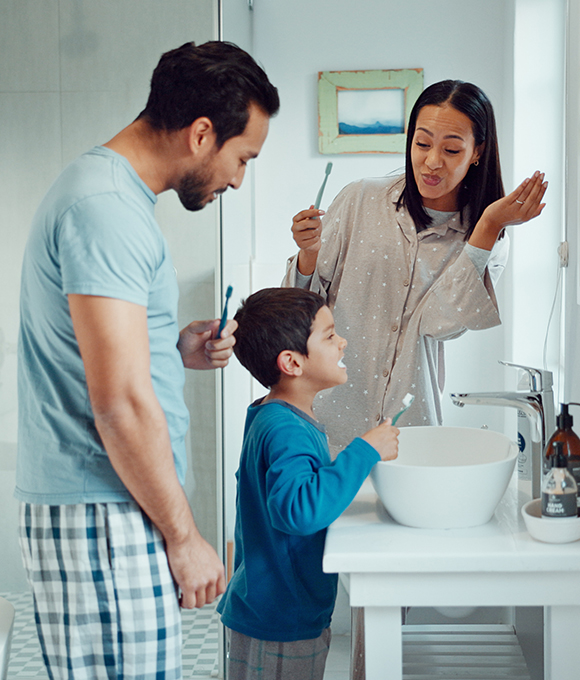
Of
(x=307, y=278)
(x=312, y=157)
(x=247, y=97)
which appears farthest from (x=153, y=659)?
(x=312, y=157)

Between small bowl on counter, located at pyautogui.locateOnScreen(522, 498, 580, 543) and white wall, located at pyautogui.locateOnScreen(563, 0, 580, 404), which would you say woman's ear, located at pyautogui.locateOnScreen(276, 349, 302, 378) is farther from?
white wall, located at pyautogui.locateOnScreen(563, 0, 580, 404)

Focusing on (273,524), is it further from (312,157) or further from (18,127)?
(312,157)

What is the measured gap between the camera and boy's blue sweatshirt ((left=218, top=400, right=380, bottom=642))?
1002mm

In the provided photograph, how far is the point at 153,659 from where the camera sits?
2.78ft

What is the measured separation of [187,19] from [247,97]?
111 centimetres

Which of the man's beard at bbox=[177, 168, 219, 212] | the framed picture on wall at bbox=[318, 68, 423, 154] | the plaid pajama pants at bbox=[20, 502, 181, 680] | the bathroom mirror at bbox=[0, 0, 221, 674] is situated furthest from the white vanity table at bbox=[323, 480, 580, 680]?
the framed picture on wall at bbox=[318, 68, 423, 154]

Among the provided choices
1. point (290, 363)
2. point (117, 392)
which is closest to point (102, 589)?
point (117, 392)

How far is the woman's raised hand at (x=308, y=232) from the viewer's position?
55.0 inches

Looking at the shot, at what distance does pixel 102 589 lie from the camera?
83 centimetres

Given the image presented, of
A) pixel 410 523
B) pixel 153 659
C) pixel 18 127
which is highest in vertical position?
pixel 18 127

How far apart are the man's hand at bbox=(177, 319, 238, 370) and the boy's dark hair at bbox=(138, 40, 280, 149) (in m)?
0.30

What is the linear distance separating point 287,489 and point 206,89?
1.82 ft

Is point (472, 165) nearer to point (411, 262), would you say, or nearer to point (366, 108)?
point (411, 262)

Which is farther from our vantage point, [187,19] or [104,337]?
[187,19]
